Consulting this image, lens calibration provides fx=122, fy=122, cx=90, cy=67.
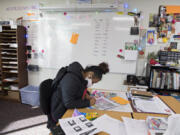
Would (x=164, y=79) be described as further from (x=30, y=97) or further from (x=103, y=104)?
(x=30, y=97)

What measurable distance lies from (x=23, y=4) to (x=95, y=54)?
6.48 feet

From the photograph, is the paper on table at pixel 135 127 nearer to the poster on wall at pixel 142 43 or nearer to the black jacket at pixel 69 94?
the black jacket at pixel 69 94

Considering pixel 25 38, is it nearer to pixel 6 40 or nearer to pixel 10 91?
pixel 6 40

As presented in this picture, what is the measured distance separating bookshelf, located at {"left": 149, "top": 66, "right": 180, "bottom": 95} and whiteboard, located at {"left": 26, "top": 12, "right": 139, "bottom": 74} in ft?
1.30

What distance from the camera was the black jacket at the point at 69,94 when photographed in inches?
43.0

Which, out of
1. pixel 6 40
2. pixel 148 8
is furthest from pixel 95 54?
pixel 6 40

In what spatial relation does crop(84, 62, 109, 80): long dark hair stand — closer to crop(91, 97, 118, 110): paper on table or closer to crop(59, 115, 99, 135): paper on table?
crop(91, 97, 118, 110): paper on table

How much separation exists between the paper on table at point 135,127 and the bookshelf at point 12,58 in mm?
2584

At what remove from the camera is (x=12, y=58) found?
2676 mm

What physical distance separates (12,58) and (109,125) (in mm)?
2642

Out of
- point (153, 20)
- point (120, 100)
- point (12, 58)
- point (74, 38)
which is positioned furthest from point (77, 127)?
point (12, 58)

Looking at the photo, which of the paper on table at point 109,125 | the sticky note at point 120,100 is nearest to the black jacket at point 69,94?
the paper on table at point 109,125

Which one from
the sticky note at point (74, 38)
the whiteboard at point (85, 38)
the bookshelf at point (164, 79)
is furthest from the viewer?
the sticky note at point (74, 38)

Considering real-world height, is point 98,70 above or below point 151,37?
below
